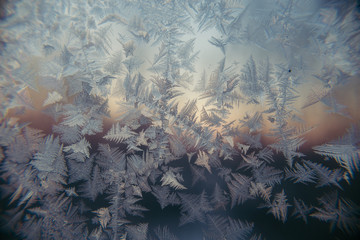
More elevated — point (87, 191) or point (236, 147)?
point (236, 147)

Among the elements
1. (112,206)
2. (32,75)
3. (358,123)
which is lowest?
(112,206)

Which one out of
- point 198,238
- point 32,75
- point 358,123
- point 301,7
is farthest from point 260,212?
point 32,75

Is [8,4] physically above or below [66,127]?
above

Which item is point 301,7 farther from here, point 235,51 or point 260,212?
point 260,212

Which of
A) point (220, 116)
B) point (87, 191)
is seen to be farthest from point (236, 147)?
point (87, 191)

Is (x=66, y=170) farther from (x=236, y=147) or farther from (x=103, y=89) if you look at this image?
(x=236, y=147)

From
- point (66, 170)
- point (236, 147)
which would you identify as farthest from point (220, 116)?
point (66, 170)

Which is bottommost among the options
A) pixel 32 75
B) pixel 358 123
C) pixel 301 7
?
pixel 32 75
